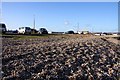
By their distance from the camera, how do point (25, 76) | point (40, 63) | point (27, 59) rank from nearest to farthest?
point (25, 76) → point (40, 63) → point (27, 59)

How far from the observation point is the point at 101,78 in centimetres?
1216

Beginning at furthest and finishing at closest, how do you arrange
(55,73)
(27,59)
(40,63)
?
1. (27,59)
2. (40,63)
3. (55,73)

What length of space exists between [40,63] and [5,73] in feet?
8.79

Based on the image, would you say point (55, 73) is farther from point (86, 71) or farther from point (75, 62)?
point (75, 62)

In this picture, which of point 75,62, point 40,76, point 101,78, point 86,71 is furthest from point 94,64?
point 40,76

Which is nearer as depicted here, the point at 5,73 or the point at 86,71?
the point at 5,73

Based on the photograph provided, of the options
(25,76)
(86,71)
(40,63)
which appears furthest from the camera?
(40,63)

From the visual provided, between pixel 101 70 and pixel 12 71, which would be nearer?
pixel 12 71

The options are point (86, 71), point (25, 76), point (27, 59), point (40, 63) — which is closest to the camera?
point (25, 76)

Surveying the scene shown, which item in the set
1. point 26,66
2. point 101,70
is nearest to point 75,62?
point 101,70

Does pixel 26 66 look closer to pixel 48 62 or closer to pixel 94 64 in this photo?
pixel 48 62

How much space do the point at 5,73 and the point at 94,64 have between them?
5.38 meters

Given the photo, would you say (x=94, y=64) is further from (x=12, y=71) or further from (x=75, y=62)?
(x=12, y=71)

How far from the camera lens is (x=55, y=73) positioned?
12.2m
